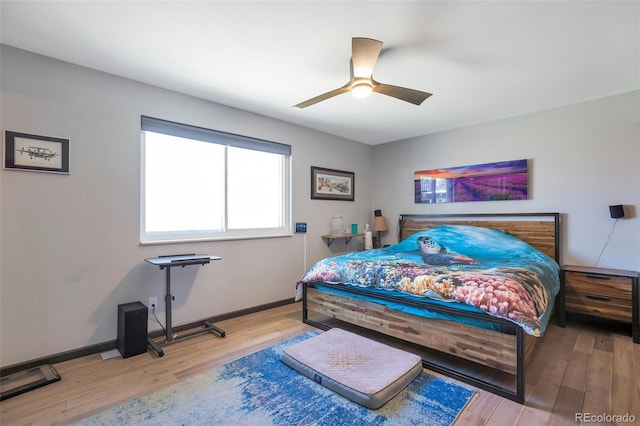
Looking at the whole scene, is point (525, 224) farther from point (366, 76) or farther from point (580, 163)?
point (366, 76)

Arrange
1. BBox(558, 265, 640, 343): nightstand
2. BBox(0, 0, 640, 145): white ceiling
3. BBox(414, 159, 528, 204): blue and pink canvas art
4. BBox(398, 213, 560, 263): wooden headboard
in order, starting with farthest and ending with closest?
BBox(414, 159, 528, 204): blue and pink canvas art, BBox(398, 213, 560, 263): wooden headboard, BBox(558, 265, 640, 343): nightstand, BBox(0, 0, 640, 145): white ceiling

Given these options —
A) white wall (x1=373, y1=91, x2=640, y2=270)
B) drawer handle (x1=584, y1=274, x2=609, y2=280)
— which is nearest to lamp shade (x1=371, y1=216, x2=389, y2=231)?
white wall (x1=373, y1=91, x2=640, y2=270)

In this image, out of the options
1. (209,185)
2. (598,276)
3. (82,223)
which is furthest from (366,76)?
(598,276)

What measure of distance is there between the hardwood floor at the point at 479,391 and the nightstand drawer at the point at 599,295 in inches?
8.8

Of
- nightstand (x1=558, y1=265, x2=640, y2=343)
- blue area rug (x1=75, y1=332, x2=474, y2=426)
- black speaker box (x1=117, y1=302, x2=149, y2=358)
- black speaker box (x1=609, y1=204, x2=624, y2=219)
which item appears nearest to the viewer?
blue area rug (x1=75, y1=332, x2=474, y2=426)

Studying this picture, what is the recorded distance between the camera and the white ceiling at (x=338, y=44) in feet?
6.03

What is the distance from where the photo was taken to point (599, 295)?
9.71 feet

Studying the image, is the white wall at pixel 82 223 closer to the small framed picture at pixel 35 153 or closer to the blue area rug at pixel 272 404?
the small framed picture at pixel 35 153

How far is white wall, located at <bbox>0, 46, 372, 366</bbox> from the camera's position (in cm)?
225

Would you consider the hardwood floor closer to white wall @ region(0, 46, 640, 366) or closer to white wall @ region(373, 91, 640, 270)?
white wall @ region(0, 46, 640, 366)

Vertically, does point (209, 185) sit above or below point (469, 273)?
above

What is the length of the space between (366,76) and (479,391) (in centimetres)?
228

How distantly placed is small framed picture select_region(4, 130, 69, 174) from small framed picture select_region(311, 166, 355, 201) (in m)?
2.71

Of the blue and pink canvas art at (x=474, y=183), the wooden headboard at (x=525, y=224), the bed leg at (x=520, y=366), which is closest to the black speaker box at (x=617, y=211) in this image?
the wooden headboard at (x=525, y=224)
